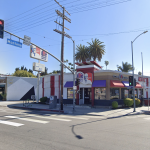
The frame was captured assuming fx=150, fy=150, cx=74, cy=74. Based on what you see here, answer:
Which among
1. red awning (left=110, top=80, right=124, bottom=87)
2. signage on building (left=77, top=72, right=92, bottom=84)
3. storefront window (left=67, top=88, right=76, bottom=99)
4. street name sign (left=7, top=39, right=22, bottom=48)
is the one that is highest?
street name sign (left=7, top=39, right=22, bottom=48)

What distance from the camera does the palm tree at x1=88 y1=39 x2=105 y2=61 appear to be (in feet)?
120

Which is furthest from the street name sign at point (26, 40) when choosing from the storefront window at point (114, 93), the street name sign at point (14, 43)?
the storefront window at point (114, 93)

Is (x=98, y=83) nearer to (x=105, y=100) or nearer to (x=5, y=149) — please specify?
(x=105, y=100)

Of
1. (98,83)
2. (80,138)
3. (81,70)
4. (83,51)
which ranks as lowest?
(80,138)

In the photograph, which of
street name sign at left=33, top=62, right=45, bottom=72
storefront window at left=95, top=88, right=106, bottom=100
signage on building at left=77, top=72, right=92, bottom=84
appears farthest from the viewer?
street name sign at left=33, top=62, right=45, bottom=72

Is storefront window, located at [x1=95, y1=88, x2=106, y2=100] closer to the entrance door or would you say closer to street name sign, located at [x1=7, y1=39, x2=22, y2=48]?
the entrance door

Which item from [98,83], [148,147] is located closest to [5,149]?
[148,147]

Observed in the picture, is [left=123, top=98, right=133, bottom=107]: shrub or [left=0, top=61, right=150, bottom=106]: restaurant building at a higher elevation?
[left=0, top=61, right=150, bottom=106]: restaurant building

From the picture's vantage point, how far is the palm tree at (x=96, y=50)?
36.7 metres

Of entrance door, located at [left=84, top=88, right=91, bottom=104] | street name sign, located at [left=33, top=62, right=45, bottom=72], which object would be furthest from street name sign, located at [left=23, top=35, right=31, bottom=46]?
street name sign, located at [left=33, top=62, right=45, bottom=72]

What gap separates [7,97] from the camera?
33906 mm

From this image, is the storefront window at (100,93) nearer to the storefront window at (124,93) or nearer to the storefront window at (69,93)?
the storefront window at (124,93)

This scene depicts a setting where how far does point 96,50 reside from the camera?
120 ft

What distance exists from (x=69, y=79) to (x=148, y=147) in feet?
61.5
